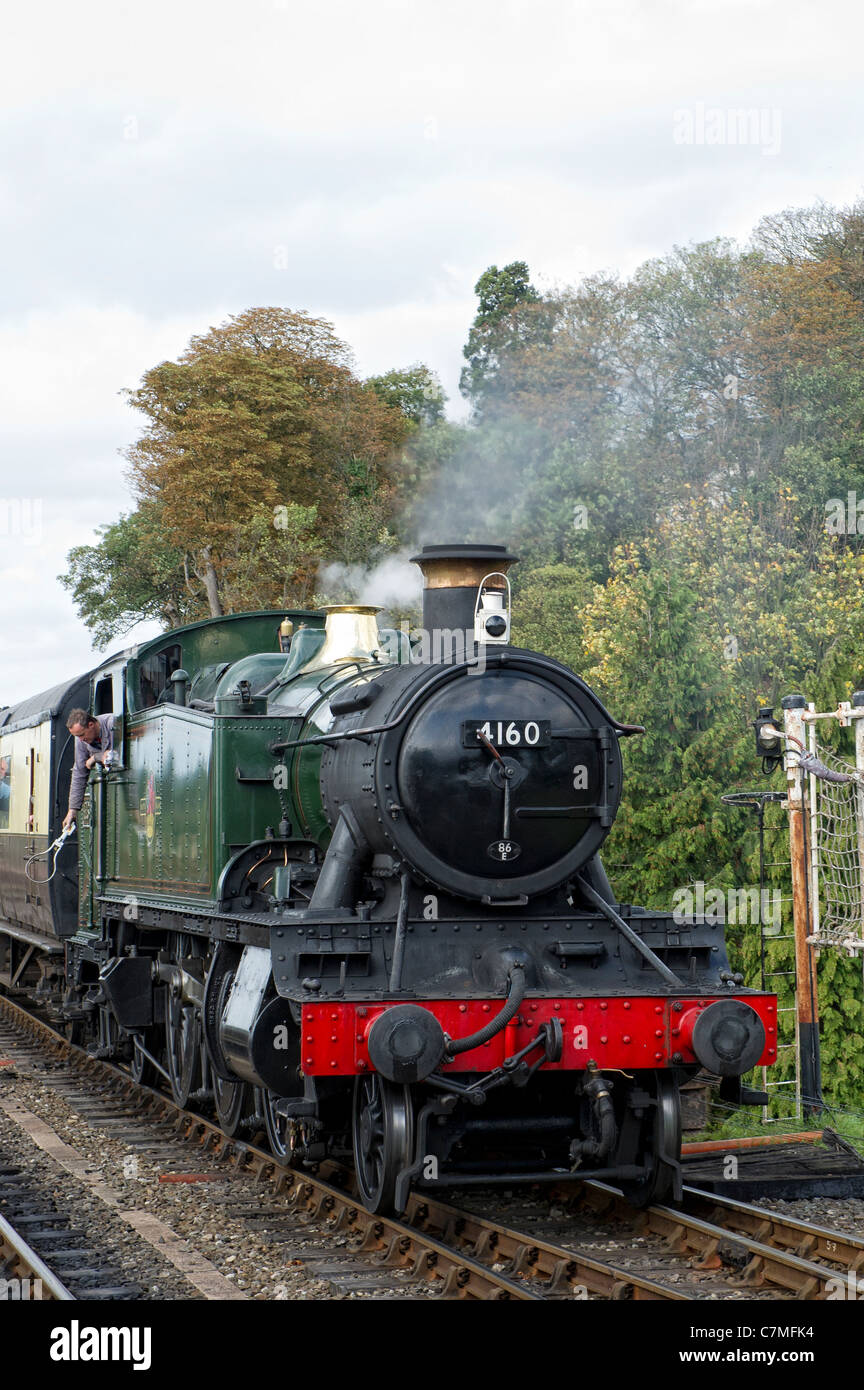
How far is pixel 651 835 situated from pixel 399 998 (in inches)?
308

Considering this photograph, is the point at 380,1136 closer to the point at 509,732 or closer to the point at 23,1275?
the point at 23,1275

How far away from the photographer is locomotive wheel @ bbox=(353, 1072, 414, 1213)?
22.9 feet

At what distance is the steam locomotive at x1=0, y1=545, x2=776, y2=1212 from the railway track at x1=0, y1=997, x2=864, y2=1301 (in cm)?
22

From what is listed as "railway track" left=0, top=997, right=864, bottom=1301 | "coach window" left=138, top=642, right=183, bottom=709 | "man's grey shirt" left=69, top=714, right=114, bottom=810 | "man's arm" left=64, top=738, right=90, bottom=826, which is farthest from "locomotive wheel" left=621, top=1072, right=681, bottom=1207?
"man's arm" left=64, top=738, right=90, bottom=826

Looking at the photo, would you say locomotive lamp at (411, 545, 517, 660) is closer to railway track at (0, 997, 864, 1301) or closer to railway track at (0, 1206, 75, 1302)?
railway track at (0, 997, 864, 1301)

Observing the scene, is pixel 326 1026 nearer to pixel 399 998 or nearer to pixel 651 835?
pixel 399 998

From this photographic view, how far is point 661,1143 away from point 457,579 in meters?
3.02

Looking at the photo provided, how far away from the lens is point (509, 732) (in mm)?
7508

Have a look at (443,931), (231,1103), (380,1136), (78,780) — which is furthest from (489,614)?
(78,780)

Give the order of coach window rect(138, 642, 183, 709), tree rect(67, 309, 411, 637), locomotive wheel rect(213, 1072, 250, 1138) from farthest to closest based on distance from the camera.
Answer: tree rect(67, 309, 411, 637) → coach window rect(138, 642, 183, 709) → locomotive wheel rect(213, 1072, 250, 1138)

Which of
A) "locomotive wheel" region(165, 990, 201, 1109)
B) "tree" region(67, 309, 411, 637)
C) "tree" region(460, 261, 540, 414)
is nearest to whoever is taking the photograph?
"locomotive wheel" region(165, 990, 201, 1109)

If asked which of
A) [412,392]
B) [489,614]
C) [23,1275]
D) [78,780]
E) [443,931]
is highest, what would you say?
[412,392]

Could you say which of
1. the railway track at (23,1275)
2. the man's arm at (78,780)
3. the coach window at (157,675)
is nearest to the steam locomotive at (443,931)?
the railway track at (23,1275)
